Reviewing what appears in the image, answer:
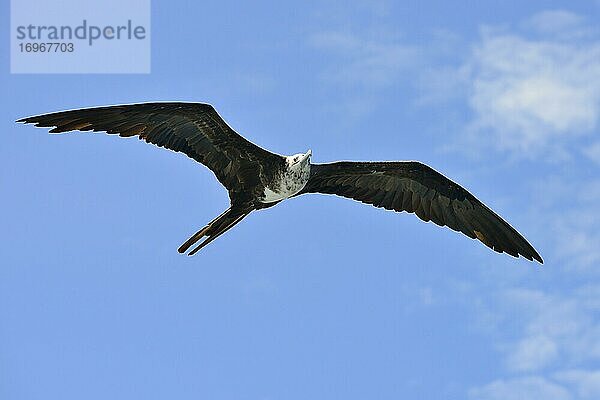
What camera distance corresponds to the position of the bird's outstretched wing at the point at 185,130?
50.1 ft

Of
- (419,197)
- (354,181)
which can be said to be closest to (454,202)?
(419,197)

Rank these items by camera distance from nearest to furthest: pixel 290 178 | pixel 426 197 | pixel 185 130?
1. pixel 185 130
2. pixel 290 178
3. pixel 426 197

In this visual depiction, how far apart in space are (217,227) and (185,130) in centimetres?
153

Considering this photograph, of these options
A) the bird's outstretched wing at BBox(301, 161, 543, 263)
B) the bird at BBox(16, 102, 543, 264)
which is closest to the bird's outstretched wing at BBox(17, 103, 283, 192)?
the bird at BBox(16, 102, 543, 264)

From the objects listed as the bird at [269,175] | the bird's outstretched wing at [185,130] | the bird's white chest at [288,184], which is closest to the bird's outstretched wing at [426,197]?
the bird at [269,175]

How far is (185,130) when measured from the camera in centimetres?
1578

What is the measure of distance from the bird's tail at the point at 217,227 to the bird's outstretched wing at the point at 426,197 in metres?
1.49

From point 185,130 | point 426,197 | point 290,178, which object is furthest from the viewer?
point 426,197

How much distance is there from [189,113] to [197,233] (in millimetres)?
1791

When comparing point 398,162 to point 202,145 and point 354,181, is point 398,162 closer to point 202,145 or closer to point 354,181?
point 354,181

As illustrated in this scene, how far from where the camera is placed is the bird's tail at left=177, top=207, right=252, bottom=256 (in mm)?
15727

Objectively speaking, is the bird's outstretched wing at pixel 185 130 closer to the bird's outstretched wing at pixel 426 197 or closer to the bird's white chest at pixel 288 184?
the bird's white chest at pixel 288 184

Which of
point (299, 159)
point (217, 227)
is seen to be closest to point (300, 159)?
point (299, 159)

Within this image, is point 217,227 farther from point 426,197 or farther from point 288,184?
point 426,197
